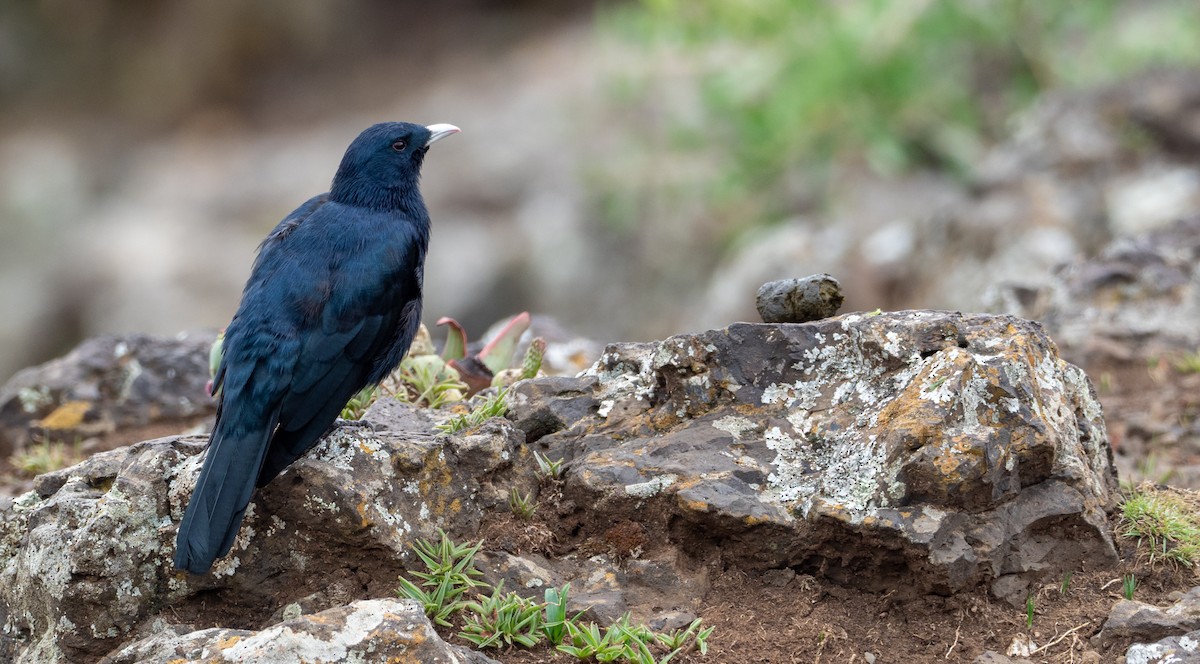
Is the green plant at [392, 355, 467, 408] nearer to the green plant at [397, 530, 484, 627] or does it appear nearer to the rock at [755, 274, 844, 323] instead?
the green plant at [397, 530, 484, 627]

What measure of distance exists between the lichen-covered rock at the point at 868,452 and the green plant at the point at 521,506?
0.12 m

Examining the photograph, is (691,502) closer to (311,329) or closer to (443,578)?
(443,578)

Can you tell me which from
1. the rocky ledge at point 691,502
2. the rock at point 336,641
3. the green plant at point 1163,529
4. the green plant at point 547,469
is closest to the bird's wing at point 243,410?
the rocky ledge at point 691,502

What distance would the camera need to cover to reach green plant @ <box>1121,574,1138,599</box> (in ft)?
10.7

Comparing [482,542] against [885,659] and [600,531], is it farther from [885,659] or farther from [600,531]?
[885,659]

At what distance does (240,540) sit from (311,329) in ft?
2.35

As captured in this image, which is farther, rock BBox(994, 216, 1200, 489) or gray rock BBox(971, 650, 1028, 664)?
rock BBox(994, 216, 1200, 489)

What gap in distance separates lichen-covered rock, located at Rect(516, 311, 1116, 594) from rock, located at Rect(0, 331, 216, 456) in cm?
272

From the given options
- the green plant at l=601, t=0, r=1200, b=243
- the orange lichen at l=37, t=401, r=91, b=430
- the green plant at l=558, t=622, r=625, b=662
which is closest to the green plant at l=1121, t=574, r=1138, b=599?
the green plant at l=558, t=622, r=625, b=662

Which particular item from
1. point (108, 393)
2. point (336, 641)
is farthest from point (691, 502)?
point (108, 393)

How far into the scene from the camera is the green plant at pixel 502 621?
10.1 feet

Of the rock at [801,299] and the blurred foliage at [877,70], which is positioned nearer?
the rock at [801,299]

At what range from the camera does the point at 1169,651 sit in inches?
115

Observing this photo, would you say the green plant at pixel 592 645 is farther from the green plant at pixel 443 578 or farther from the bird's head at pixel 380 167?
the bird's head at pixel 380 167
